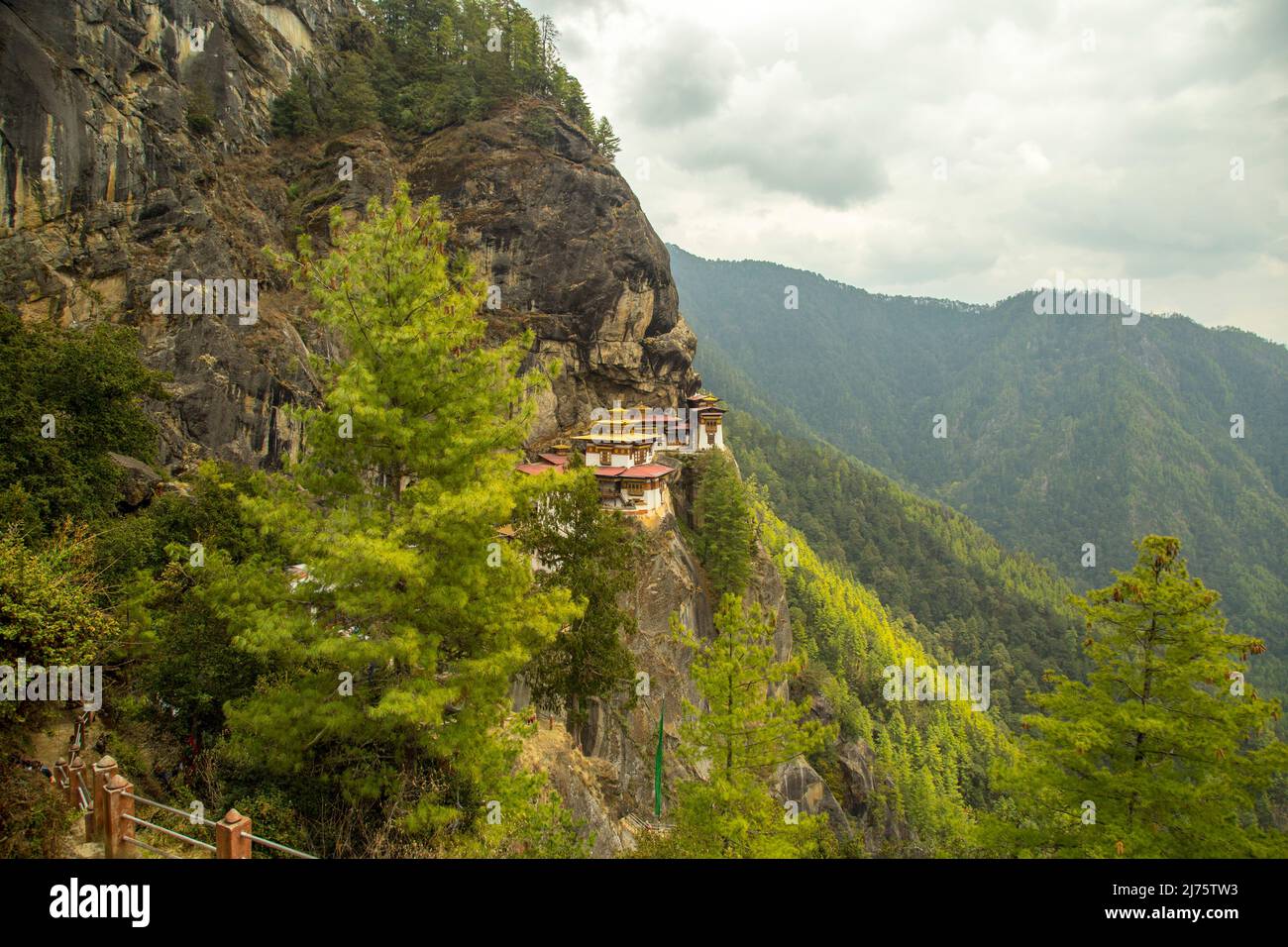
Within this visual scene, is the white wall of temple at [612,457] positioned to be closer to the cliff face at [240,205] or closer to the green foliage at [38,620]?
the cliff face at [240,205]

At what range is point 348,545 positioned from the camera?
7.48 meters

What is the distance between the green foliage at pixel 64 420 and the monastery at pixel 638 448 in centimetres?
1244

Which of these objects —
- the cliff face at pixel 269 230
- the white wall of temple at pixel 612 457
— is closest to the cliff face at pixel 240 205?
the cliff face at pixel 269 230

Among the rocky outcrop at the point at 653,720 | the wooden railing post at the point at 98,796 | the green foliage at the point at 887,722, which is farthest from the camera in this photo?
the green foliage at the point at 887,722

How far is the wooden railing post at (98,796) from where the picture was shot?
288 inches

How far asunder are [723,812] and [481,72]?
188 feet

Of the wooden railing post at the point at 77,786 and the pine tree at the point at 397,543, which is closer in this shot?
the pine tree at the point at 397,543

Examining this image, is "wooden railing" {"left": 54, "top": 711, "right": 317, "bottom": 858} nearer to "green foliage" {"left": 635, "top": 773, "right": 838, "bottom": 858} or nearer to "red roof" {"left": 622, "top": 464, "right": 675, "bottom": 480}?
"green foliage" {"left": 635, "top": 773, "right": 838, "bottom": 858}

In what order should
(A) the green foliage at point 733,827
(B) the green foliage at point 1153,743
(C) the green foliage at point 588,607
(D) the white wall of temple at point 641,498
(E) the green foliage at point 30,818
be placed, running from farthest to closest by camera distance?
1. (D) the white wall of temple at point 641,498
2. (C) the green foliage at point 588,607
3. (A) the green foliage at point 733,827
4. (B) the green foliage at point 1153,743
5. (E) the green foliage at point 30,818

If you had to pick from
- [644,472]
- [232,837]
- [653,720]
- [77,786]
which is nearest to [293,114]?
[644,472]

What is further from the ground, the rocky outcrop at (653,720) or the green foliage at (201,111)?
the green foliage at (201,111)

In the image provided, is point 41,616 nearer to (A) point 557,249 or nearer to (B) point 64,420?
(B) point 64,420

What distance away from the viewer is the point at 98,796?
7.53 metres
